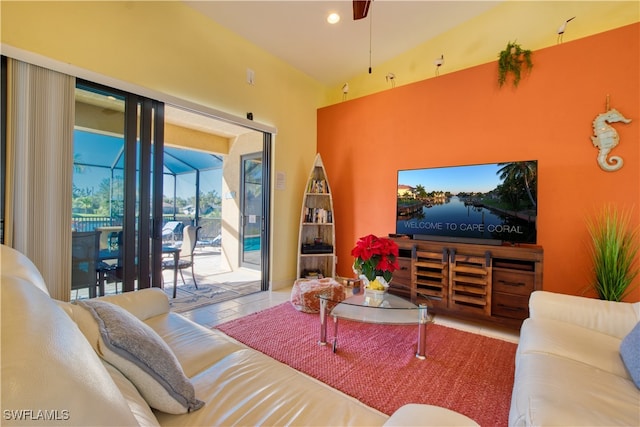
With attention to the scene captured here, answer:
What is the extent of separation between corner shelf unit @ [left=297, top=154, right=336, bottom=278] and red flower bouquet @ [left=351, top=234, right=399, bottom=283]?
1914mm

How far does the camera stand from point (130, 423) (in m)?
0.46

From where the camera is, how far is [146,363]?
0.90 metres

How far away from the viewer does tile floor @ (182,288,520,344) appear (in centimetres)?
275

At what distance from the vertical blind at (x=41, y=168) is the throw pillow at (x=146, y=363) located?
1.75 meters

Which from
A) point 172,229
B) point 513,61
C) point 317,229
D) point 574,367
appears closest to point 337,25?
point 513,61

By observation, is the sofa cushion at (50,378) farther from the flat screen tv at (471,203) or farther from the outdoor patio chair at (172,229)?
the outdoor patio chair at (172,229)

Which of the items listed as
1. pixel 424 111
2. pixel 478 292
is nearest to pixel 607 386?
pixel 478 292

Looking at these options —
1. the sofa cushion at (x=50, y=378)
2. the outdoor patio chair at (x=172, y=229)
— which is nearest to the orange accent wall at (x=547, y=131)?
the sofa cushion at (x=50, y=378)

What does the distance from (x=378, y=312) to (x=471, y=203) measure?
164 centimetres

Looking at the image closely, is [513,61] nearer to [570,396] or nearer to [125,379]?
[570,396]

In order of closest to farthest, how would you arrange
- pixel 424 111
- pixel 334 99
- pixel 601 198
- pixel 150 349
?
1. pixel 150 349
2. pixel 601 198
3. pixel 424 111
4. pixel 334 99

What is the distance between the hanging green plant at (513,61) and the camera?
3.01 metres

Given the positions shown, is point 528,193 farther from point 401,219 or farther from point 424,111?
point 424,111

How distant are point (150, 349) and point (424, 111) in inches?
150
